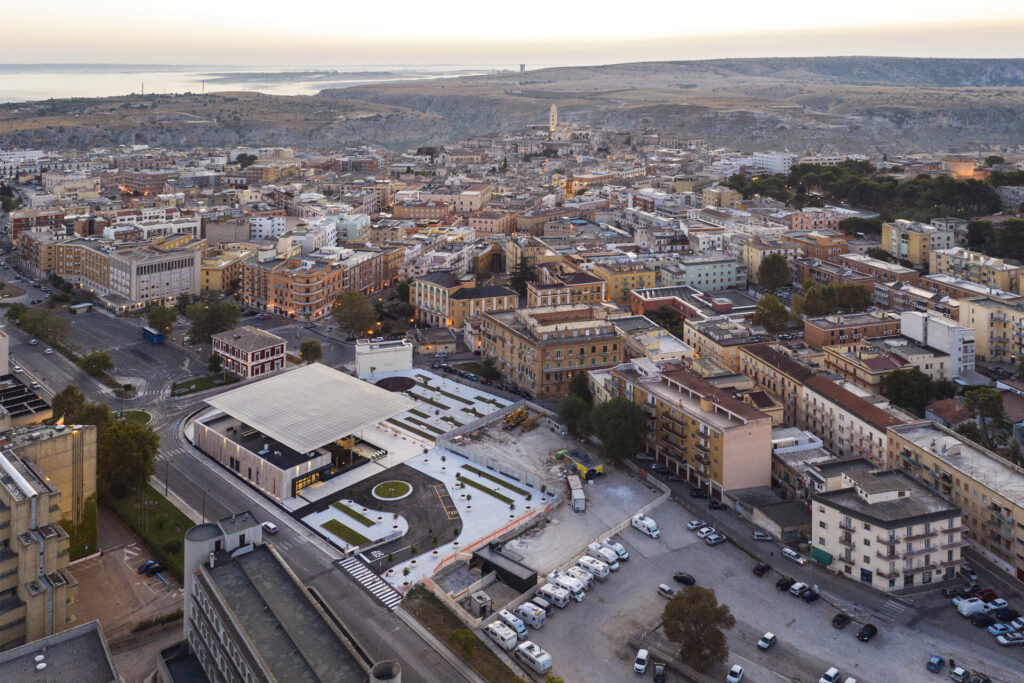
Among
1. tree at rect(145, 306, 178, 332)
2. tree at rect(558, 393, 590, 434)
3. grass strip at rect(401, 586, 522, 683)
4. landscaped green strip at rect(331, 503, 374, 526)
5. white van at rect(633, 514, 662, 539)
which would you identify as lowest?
grass strip at rect(401, 586, 522, 683)

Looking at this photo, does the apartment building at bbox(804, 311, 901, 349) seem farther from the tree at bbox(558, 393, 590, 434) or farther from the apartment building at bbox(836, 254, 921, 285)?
the tree at bbox(558, 393, 590, 434)

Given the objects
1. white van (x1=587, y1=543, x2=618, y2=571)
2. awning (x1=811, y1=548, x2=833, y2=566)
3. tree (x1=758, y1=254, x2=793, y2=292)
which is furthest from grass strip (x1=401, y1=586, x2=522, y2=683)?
tree (x1=758, y1=254, x2=793, y2=292)

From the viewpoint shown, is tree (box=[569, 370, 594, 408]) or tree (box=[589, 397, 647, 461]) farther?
tree (box=[569, 370, 594, 408])

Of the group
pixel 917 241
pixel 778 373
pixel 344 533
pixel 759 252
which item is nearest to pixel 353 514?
pixel 344 533

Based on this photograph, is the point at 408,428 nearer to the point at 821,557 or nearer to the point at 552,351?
the point at 552,351

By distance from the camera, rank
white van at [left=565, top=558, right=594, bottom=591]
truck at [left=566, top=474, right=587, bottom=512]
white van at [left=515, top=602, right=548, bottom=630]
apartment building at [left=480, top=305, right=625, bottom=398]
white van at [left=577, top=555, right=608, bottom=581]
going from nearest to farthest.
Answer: white van at [left=515, top=602, right=548, bottom=630] < white van at [left=565, top=558, right=594, bottom=591] < white van at [left=577, top=555, right=608, bottom=581] < truck at [left=566, top=474, right=587, bottom=512] < apartment building at [left=480, top=305, right=625, bottom=398]

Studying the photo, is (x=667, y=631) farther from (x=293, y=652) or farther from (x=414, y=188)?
(x=414, y=188)

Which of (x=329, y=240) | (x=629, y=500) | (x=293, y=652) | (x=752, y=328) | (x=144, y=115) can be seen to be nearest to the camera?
(x=293, y=652)

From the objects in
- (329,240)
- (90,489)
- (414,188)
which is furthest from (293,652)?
(414,188)
